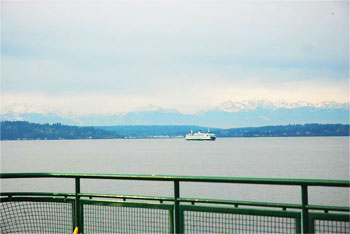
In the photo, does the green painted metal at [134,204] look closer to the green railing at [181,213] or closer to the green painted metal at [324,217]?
the green railing at [181,213]

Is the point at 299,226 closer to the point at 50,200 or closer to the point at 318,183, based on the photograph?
the point at 318,183

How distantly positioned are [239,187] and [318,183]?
40.9 metres

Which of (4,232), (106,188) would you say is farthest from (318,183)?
(106,188)

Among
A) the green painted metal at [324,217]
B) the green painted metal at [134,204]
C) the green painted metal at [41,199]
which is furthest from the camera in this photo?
the green painted metal at [41,199]

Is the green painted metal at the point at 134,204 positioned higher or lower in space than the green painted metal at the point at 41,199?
lower

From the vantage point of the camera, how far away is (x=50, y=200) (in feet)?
20.1

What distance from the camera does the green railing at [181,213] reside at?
4883 millimetres

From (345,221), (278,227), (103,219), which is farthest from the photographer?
(103,219)

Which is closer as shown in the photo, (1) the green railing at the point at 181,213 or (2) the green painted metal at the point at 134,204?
(1) the green railing at the point at 181,213

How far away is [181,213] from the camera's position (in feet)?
18.1

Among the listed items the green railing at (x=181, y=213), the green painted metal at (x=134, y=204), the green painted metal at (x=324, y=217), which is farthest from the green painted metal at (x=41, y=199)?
the green painted metal at (x=324, y=217)

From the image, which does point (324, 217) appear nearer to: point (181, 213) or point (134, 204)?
point (181, 213)

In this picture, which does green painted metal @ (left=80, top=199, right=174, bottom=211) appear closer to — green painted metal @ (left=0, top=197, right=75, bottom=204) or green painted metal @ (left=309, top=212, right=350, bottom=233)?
green painted metal @ (left=0, top=197, right=75, bottom=204)

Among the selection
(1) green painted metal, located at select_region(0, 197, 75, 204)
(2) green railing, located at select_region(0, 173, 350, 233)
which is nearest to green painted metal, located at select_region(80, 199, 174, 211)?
(2) green railing, located at select_region(0, 173, 350, 233)
